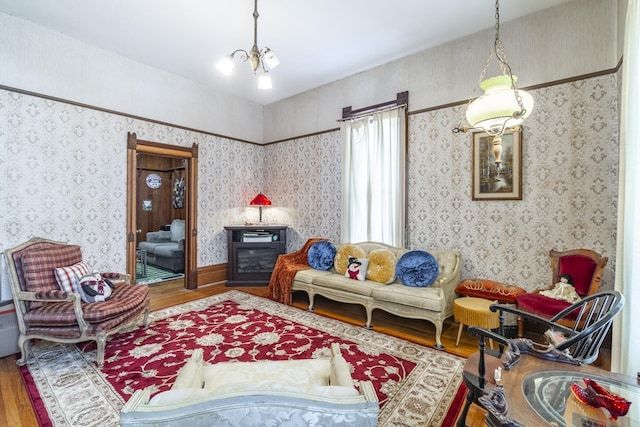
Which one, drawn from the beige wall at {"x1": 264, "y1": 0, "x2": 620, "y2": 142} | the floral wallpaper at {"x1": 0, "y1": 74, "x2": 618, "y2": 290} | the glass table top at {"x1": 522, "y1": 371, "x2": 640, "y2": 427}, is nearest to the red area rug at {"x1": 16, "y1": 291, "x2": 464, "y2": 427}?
the glass table top at {"x1": 522, "y1": 371, "x2": 640, "y2": 427}

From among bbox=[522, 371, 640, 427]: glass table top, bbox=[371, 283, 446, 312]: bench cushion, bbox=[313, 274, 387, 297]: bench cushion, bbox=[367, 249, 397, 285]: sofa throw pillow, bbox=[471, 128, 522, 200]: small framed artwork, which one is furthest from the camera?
bbox=[367, 249, 397, 285]: sofa throw pillow

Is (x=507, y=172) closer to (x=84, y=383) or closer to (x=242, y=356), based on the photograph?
(x=242, y=356)

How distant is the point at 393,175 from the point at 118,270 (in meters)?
4.30

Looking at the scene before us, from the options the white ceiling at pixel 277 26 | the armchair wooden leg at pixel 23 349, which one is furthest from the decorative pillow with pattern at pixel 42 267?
the white ceiling at pixel 277 26

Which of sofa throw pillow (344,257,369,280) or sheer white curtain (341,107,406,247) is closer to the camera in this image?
sofa throw pillow (344,257,369,280)

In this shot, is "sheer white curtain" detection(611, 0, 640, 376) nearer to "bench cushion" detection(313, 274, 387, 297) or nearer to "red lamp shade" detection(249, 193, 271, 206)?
"bench cushion" detection(313, 274, 387, 297)

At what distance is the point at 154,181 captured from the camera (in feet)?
27.0

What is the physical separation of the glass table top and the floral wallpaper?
2086mm

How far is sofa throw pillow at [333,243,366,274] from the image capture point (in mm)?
4070

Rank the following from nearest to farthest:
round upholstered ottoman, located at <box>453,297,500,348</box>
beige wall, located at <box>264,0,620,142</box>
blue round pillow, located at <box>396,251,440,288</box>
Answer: round upholstered ottoman, located at <box>453,297,500,348</box>
beige wall, located at <box>264,0,620,142</box>
blue round pillow, located at <box>396,251,440,288</box>

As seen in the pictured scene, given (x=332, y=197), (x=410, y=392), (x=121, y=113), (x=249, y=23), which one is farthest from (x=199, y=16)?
(x=410, y=392)

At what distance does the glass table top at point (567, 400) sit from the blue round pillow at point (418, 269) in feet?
6.47

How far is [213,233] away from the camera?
5.35 metres

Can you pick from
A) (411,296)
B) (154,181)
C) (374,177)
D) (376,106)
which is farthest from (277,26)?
(154,181)
